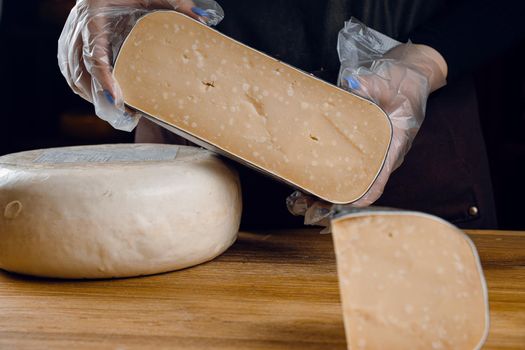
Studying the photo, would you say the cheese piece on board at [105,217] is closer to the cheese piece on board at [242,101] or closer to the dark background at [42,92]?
the cheese piece on board at [242,101]

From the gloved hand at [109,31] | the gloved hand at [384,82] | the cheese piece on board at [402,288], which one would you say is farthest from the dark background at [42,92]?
the cheese piece on board at [402,288]

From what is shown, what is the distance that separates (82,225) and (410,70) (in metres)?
0.67

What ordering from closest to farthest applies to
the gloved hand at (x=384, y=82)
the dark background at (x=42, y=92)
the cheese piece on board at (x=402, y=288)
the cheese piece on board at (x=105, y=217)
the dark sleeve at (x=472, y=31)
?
the cheese piece on board at (x=402, y=288), the cheese piece on board at (x=105, y=217), the gloved hand at (x=384, y=82), the dark sleeve at (x=472, y=31), the dark background at (x=42, y=92)

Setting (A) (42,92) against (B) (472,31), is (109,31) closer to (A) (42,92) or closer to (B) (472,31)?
(B) (472,31)

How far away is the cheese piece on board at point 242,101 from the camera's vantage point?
1.17 meters

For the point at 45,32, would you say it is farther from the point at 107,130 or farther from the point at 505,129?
the point at 505,129

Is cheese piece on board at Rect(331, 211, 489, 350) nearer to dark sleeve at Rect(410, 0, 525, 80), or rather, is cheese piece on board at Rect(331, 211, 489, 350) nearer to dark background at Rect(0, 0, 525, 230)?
dark sleeve at Rect(410, 0, 525, 80)

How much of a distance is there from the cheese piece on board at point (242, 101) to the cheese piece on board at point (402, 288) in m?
0.32

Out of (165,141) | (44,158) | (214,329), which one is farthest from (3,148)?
(214,329)

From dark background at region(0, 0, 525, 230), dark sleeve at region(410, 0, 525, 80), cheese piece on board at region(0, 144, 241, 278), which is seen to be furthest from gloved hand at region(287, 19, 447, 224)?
dark background at region(0, 0, 525, 230)

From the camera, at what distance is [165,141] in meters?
1.68

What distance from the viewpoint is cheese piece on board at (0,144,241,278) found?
3.80ft

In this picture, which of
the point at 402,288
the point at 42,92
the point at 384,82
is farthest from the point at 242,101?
the point at 42,92

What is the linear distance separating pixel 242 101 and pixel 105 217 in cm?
30
